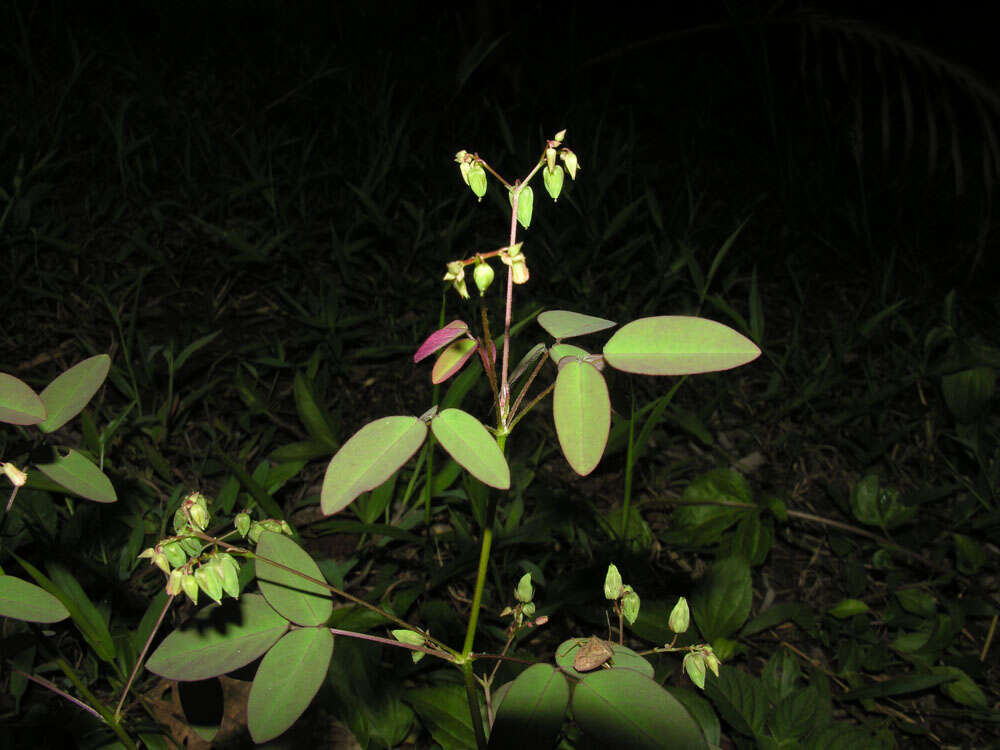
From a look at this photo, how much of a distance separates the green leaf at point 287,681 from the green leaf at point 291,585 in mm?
15

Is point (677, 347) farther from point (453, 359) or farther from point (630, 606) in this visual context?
point (630, 606)

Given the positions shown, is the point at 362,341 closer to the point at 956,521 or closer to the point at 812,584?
the point at 812,584

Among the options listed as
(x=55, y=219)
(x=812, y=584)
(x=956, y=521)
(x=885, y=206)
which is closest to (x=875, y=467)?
(x=956, y=521)

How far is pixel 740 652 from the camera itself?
115cm

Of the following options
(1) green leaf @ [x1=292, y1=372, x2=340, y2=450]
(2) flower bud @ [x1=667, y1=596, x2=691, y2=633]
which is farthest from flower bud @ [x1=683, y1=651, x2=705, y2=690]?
(1) green leaf @ [x1=292, y1=372, x2=340, y2=450]

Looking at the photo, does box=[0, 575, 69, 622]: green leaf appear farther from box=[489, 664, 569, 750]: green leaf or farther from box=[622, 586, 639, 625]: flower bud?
box=[622, 586, 639, 625]: flower bud

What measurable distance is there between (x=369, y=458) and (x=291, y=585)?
0.66ft

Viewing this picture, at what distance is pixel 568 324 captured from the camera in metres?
0.61

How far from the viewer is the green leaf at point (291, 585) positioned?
2.08 feet

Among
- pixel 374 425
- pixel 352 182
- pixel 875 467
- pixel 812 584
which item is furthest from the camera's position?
pixel 352 182

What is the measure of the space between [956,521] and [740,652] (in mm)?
504

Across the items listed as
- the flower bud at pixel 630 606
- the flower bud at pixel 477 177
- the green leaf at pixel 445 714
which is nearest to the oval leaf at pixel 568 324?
the flower bud at pixel 477 177

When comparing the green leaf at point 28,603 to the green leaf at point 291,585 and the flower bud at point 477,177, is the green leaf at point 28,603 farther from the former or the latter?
the flower bud at point 477,177

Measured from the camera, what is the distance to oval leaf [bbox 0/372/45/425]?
0.56 m
